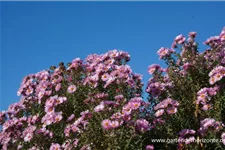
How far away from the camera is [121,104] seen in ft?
18.6

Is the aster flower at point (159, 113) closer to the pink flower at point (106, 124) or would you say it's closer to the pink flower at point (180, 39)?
the pink flower at point (106, 124)

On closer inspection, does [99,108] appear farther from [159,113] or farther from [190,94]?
[190,94]

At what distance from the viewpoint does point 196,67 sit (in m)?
6.56

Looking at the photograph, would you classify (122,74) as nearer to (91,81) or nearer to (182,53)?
(91,81)

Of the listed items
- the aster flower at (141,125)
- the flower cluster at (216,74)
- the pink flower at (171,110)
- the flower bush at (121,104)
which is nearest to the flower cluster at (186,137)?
the flower bush at (121,104)

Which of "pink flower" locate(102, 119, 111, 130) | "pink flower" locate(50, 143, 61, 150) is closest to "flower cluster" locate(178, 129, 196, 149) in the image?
"pink flower" locate(102, 119, 111, 130)

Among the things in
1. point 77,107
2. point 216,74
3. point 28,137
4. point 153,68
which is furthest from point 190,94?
point 28,137

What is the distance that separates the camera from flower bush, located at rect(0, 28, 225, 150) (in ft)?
17.6

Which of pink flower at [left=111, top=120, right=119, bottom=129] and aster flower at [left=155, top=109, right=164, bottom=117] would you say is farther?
aster flower at [left=155, top=109, right=164, bottom=117]

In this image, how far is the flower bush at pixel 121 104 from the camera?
5371 mm

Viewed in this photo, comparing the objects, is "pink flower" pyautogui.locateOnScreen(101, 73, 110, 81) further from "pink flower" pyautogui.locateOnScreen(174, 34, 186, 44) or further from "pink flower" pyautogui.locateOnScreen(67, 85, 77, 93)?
"pink flower" pyautogui.locateOnScreen(174, 34, 186, 44)

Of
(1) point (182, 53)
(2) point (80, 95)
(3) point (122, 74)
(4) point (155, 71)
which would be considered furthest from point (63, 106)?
(1) point (182, 53)

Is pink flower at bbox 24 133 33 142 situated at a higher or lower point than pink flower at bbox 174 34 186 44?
lower

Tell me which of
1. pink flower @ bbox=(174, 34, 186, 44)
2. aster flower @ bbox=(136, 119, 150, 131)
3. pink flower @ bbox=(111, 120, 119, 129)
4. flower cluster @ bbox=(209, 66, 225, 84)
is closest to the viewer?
→ pink flower @ bbox=(111, 120, 119, 129)
